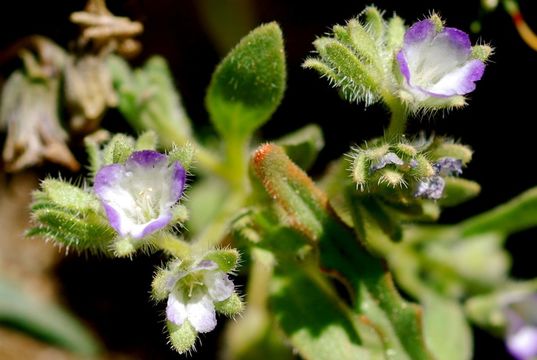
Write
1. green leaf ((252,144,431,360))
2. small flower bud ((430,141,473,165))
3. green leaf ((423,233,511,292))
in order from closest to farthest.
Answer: small flower bud ((430,141,473,165)) → green leaf ((252,144,431,360)) → green leaf ((423,233,511,292))

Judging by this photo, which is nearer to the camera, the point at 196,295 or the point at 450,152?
the point at 196,295

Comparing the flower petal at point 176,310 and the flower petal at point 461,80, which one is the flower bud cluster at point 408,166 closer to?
the flower petal at point 461,80

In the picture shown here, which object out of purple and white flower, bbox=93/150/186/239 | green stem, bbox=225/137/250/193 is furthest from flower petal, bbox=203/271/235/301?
green stem, bbox=225/137/250/193

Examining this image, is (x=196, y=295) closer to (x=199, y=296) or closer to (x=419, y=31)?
(x=199, y=296)

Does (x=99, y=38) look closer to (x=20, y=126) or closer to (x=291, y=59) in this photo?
(x=20, y=126)

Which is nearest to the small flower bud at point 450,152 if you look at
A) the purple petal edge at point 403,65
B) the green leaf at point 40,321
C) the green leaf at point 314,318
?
the purple petal edge at point 403,65

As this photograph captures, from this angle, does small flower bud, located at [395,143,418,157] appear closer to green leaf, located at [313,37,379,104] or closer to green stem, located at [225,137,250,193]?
green leaf, located at [313,37,379,104]

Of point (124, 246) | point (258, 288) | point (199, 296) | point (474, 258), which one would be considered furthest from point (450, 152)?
point (258, 288)
